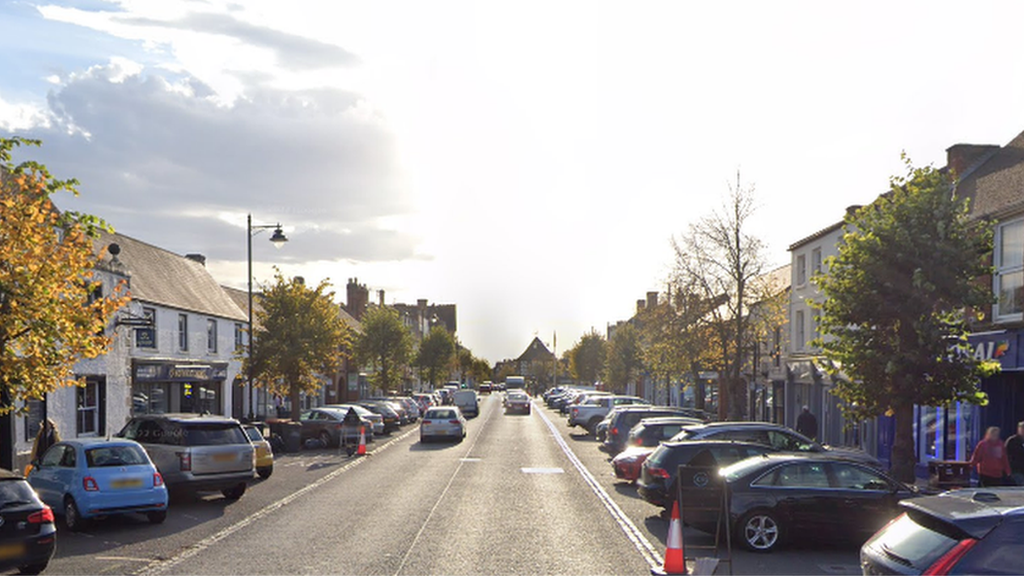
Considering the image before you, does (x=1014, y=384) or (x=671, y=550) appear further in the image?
(x=1014, y=384)

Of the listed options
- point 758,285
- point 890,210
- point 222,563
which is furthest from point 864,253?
point 758,285

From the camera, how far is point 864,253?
19.1 metres

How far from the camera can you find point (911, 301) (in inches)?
731

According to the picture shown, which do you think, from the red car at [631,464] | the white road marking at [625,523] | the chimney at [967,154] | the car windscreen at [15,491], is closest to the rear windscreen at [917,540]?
the white road marking at [625,523]

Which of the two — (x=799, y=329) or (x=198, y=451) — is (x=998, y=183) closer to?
(x=799, y=329)

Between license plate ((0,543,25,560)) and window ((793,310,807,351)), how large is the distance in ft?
105

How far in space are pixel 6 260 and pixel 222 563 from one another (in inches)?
248

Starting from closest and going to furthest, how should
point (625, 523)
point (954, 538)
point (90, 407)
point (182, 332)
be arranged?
1. point (954, 538)
2. point (625, 523)
3. point (90, 407)
4. point (182, 332)

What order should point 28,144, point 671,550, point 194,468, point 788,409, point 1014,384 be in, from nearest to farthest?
point 671,550 < point 28,144 < point 194,468 < point 1014,384 < point 788,409

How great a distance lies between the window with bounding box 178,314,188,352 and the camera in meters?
37.8

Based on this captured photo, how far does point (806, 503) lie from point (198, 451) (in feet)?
37.7

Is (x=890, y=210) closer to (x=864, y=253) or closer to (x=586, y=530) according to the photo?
(x=864, y=253)

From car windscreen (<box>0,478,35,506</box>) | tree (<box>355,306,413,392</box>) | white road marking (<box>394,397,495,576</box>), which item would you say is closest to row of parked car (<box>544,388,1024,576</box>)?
white road marking (<box>394,397,495,576</box>)

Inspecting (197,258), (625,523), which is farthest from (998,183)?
(197,258)
